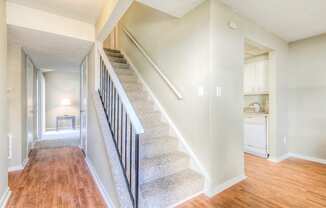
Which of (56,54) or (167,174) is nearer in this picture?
(167,174)

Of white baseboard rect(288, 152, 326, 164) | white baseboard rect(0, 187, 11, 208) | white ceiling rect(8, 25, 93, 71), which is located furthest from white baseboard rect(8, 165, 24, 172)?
white baseboard rect(288, 152, 326, 164)

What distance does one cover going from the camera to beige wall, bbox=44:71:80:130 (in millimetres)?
6656

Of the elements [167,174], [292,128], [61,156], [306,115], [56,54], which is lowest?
[61,156]

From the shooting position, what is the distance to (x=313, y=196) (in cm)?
208

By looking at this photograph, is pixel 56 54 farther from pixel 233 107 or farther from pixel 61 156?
pixel 233 107

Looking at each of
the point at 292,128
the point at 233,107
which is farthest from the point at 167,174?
the point at 292,128

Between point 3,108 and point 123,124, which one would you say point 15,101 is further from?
point 123,124

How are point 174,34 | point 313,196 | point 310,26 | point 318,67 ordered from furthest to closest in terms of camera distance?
point 318,67
point 310,26
point 174,34
point 313,196

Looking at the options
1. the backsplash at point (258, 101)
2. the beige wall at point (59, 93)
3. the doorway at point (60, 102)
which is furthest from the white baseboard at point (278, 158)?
the beige wall at point (59, 93)

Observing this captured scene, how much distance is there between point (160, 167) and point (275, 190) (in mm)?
1548

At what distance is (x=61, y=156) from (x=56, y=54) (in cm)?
224

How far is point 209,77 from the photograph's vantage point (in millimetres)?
2082

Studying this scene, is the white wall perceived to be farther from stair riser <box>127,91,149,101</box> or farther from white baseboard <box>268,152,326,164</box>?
white baseboard <box>268,152,326,164</box>

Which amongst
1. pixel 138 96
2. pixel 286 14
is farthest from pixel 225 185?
pixel 286 14
